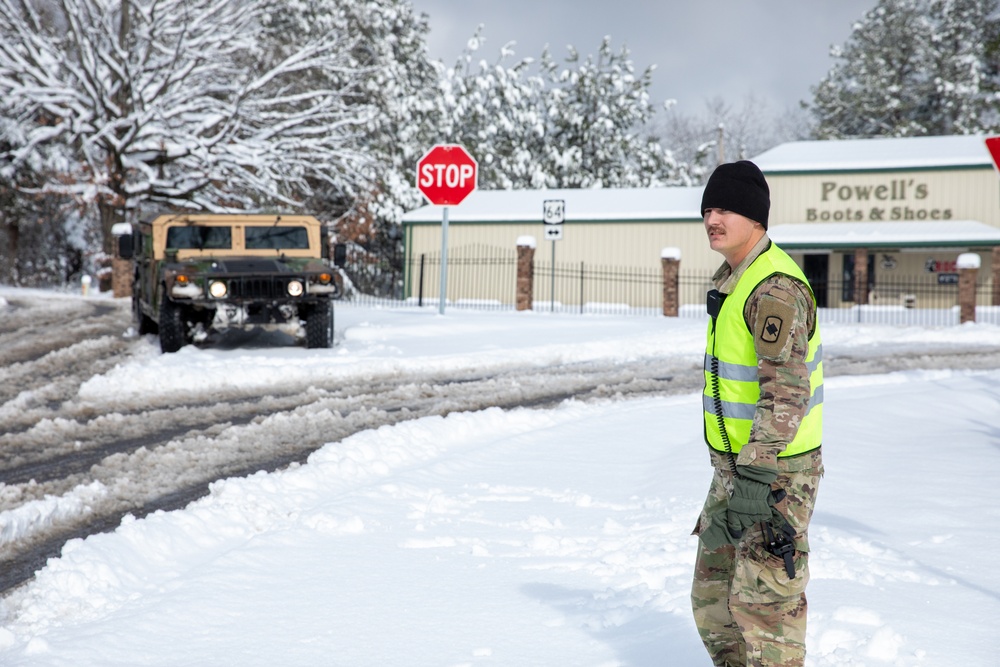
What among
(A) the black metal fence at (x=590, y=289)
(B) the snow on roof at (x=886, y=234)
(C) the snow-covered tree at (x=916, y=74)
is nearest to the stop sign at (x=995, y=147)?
(A) the black metal fence at (x=590, y=289)

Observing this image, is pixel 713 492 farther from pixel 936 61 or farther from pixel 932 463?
pixel 936 61

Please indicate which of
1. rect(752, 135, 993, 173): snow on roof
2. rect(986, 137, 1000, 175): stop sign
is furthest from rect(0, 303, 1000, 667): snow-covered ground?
rect(752, 135, 993, 173): snow on roof

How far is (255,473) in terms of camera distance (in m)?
6.46

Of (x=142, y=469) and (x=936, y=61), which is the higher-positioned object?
(x=936, y=61)

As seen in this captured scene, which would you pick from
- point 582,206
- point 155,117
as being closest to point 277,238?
point 155,117

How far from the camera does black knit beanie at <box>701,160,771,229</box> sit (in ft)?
9.52

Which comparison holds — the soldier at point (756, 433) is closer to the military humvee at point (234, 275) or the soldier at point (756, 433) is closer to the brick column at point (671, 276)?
the military humvee at point (234, 275)

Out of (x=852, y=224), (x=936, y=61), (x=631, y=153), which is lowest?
(x=852, y=224)

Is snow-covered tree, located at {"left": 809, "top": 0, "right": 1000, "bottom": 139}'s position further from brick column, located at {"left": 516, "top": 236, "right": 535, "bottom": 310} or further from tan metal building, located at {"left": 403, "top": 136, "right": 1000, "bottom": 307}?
brick column, located at {"left": 516, "top": 236, "right": 535, "bottom": 310}

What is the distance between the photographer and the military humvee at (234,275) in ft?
39.9

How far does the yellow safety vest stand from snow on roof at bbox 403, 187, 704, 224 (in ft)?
89.1

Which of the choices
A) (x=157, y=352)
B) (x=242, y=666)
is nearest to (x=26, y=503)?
(x=242, y=666)

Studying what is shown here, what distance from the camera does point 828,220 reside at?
98.5 ft

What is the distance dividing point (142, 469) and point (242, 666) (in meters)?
3.53
